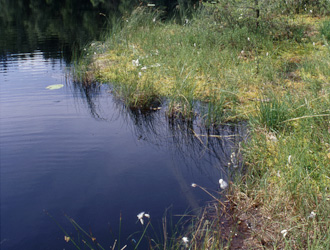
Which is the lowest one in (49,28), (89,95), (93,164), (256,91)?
(93,164)

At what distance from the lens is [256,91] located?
205 inches

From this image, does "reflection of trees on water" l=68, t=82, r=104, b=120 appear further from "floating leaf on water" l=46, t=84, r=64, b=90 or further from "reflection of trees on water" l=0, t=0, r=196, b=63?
"reflection of trees on water" l=0, t=0, r=196, b=63

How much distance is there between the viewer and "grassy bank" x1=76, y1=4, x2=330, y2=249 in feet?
8.59

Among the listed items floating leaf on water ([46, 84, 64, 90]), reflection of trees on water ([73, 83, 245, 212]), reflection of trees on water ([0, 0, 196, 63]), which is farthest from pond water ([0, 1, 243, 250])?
reflection of trees on water ([0, 0, 196, 63])

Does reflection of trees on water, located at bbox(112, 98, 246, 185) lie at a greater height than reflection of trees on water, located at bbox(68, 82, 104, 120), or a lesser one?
lesser

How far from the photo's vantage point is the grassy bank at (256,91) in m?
2.62

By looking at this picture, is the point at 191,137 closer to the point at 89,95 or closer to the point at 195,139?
the point at 195,139

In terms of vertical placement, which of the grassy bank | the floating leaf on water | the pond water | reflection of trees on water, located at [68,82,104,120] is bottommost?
the pond water

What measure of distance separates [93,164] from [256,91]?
2701 millimetres

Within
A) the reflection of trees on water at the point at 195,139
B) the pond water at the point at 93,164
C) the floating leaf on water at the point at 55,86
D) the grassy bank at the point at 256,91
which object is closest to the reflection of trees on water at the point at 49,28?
the floating leaf on water at the point at 55,86

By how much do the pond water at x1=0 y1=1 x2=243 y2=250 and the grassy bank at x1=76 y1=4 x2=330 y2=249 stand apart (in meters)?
0.34

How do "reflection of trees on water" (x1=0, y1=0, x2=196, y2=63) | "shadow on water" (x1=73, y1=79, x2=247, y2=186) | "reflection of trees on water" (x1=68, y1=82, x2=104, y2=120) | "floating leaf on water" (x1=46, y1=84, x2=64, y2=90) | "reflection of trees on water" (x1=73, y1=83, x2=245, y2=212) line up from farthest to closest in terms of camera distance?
"reflection of trees on water" (x1=0, y1=0, x2=196, y2=63) < "floating leaf on water" (x1=46, y1=84, x2=64, y2=90) < "reflection of trees on water" (x1=68, y1=82, x2=104, y2=120) < "shadow on water" (x1=73, y1=79, x2=247, y2=186) < "reflection of trees on water" (x1=73, y1=83, x2=245, y2=212)

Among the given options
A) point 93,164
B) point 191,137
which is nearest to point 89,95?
point 191,137

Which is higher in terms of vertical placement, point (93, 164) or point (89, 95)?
point (89, 95)
